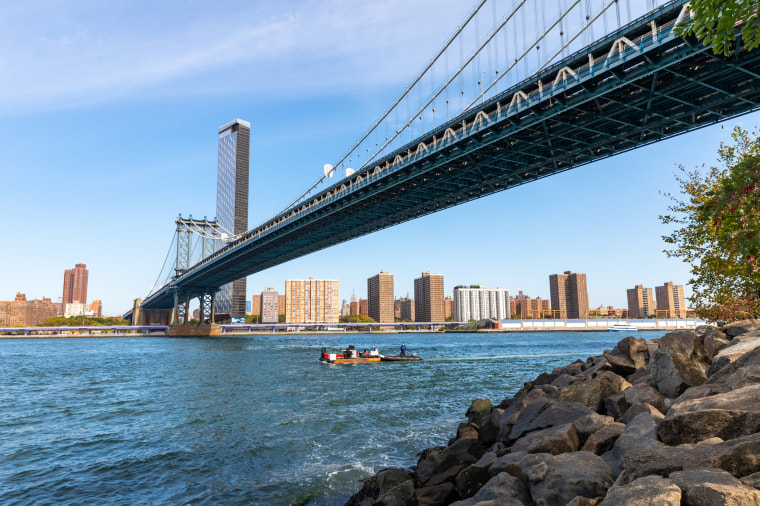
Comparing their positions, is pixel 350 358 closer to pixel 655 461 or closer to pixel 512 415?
pixel 512 415

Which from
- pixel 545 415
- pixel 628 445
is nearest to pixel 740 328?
pixel 545 415

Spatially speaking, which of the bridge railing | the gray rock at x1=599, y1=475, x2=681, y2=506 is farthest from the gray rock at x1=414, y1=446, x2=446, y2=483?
the bridge railing

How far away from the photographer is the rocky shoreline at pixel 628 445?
14.5ft

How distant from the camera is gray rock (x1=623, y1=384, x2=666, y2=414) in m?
7.91

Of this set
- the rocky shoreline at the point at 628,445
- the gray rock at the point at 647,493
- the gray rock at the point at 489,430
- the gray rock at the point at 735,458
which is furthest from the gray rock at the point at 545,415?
the gray rock at the point at 647,493

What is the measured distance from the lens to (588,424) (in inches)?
307

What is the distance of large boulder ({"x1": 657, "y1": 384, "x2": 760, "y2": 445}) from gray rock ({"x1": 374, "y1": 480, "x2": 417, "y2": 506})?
405cm

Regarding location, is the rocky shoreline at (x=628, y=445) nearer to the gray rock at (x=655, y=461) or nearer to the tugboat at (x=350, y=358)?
the gray rock at (x=655, y=461)

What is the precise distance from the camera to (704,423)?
5.45 m

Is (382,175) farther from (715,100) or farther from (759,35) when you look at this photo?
(759,35)

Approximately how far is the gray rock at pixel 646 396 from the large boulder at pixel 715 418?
214 cm

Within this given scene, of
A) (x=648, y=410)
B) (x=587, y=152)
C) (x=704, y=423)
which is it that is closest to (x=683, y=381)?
(x=648, y=410)

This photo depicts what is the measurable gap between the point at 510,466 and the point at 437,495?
1626mm

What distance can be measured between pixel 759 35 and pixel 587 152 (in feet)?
98.8
